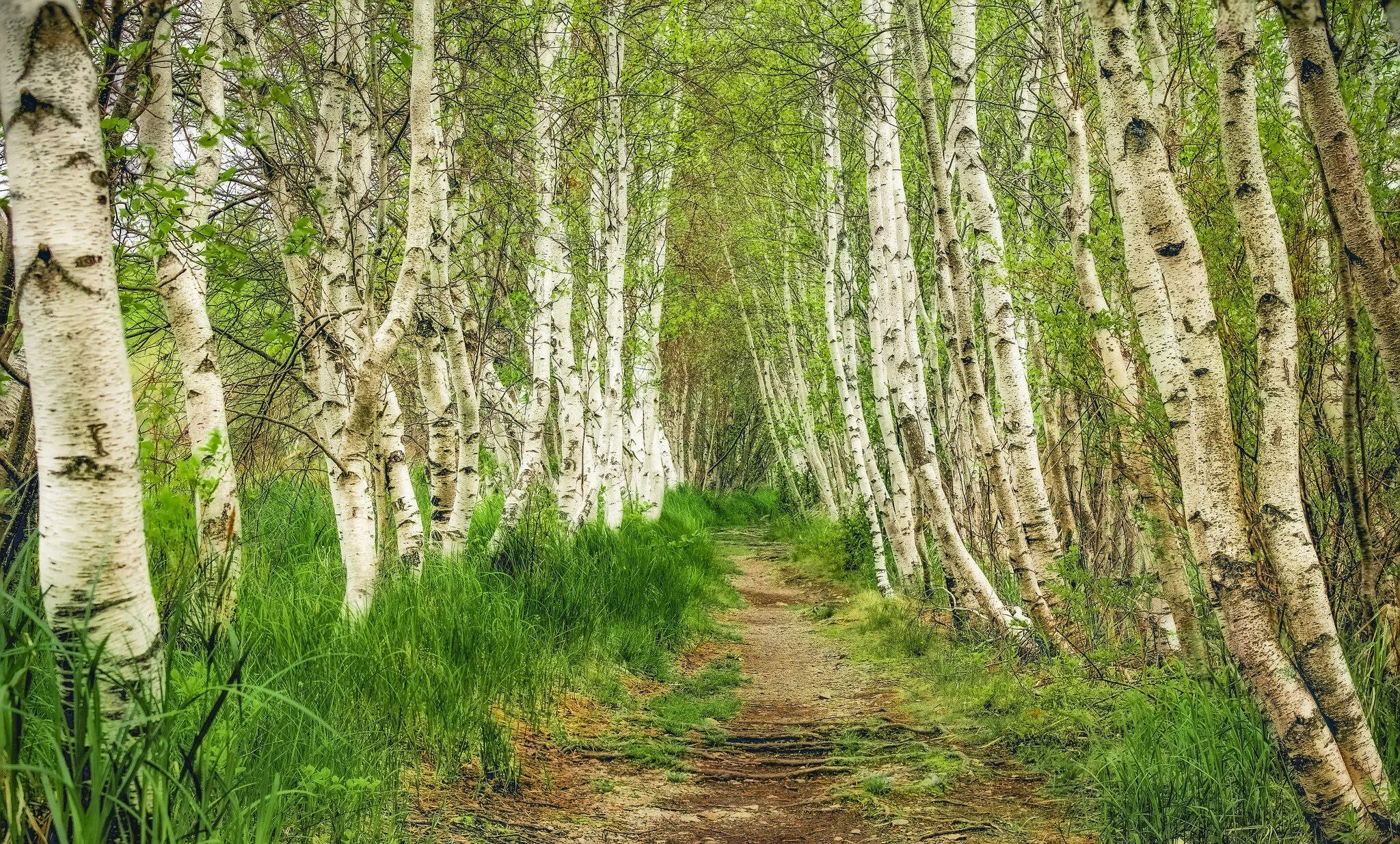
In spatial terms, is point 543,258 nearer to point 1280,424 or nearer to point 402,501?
point 402,501

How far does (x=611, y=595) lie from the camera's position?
286 inches

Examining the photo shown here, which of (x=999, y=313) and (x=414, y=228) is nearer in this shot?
(x=414, y=228)

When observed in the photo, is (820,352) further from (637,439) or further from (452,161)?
(452,161)

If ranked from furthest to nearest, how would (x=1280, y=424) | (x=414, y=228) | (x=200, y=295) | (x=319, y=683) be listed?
1. (x=200, y=295)
2. (x=414, y=228)
3. (x=319, y=683)
4. (x=1280, y=424)

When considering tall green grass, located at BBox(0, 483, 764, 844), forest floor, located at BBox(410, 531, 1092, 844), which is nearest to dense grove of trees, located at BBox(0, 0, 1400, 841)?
tall green grass, located at BBox(0, 483, 764, 844)

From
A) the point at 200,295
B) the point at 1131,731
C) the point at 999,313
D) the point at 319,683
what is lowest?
the point at 1131,731

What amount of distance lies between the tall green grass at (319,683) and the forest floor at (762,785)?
0.24 m

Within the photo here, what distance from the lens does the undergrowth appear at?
10.4ft

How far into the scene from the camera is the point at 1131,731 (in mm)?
4051

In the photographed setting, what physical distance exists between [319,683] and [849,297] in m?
8.61

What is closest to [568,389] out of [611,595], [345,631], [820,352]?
[611,595]

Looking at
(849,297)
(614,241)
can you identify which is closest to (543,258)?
(614,241)

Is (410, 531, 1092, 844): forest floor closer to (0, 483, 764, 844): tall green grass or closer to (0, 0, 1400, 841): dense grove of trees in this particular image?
(0, 483, 764, 844): tall green grass

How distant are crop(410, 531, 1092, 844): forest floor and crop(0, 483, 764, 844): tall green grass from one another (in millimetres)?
240
